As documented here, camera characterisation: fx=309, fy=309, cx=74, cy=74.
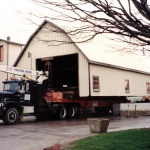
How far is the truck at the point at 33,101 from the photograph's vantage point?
758 inches

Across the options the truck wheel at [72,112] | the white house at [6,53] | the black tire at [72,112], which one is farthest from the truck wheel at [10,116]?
Result: the white house at [6,53]

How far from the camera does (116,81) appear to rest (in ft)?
95.0

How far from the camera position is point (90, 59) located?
82.0ft

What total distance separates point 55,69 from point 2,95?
1073 centimetres

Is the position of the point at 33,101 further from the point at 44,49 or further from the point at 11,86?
the point at 44,49

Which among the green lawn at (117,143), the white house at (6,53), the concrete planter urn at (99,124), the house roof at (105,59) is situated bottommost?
the green lawn at (117,143)

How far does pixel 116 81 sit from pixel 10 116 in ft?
42.3

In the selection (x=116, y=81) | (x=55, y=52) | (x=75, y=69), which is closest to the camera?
(x=55, y=52)

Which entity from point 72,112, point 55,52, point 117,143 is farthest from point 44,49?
point 117,143

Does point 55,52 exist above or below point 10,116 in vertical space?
above

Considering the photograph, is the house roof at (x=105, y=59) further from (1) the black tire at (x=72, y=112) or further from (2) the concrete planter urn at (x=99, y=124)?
(2) the concrete planter urn at (x=99, y=124)

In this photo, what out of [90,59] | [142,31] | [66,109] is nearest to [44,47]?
[90,59]

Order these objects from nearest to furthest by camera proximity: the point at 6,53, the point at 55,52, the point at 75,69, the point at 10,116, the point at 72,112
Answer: the point at 10,116 < the point at 72,112 < the point at 55,52 < the point at 75,69 < the point at 6,53

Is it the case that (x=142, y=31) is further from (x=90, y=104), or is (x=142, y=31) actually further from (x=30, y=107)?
(x=90, y=104)
